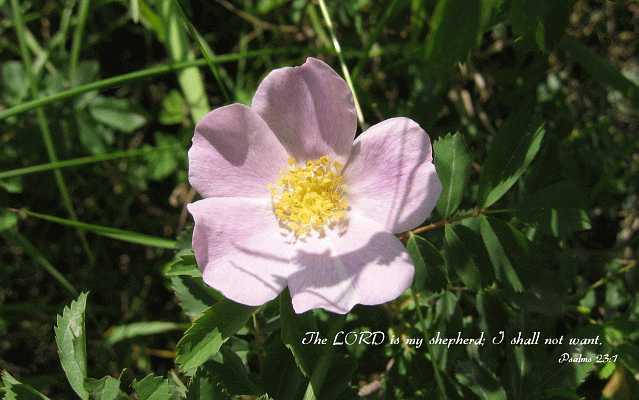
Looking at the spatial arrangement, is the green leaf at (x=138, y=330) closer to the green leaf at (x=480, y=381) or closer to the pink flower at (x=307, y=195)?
the pink flower at (x=307, y=195)

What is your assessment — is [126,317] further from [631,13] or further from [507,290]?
[631,13]

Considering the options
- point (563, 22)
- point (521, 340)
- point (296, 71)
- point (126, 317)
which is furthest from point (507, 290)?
point (126, 317)

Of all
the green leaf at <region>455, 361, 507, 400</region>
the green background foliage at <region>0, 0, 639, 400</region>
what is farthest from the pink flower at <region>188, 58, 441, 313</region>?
the green leaf at <region>455, 361, 507, 400</region>

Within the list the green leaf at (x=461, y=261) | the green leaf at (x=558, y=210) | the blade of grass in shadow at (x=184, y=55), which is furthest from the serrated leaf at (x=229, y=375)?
the blade of grass in shadow at (x=184, y=55)

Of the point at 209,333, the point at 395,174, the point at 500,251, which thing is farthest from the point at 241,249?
the point at 500,251

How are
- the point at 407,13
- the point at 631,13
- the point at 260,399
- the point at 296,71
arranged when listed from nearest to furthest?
1. the point at 260,399
2. the point at 296,71
3. the point at 407,13
4. the point at 631,13

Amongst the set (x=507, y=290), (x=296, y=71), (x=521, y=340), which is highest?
(x=296, y=71)

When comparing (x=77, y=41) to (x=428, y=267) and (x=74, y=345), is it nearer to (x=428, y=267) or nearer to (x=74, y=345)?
(x=74, y=345)
